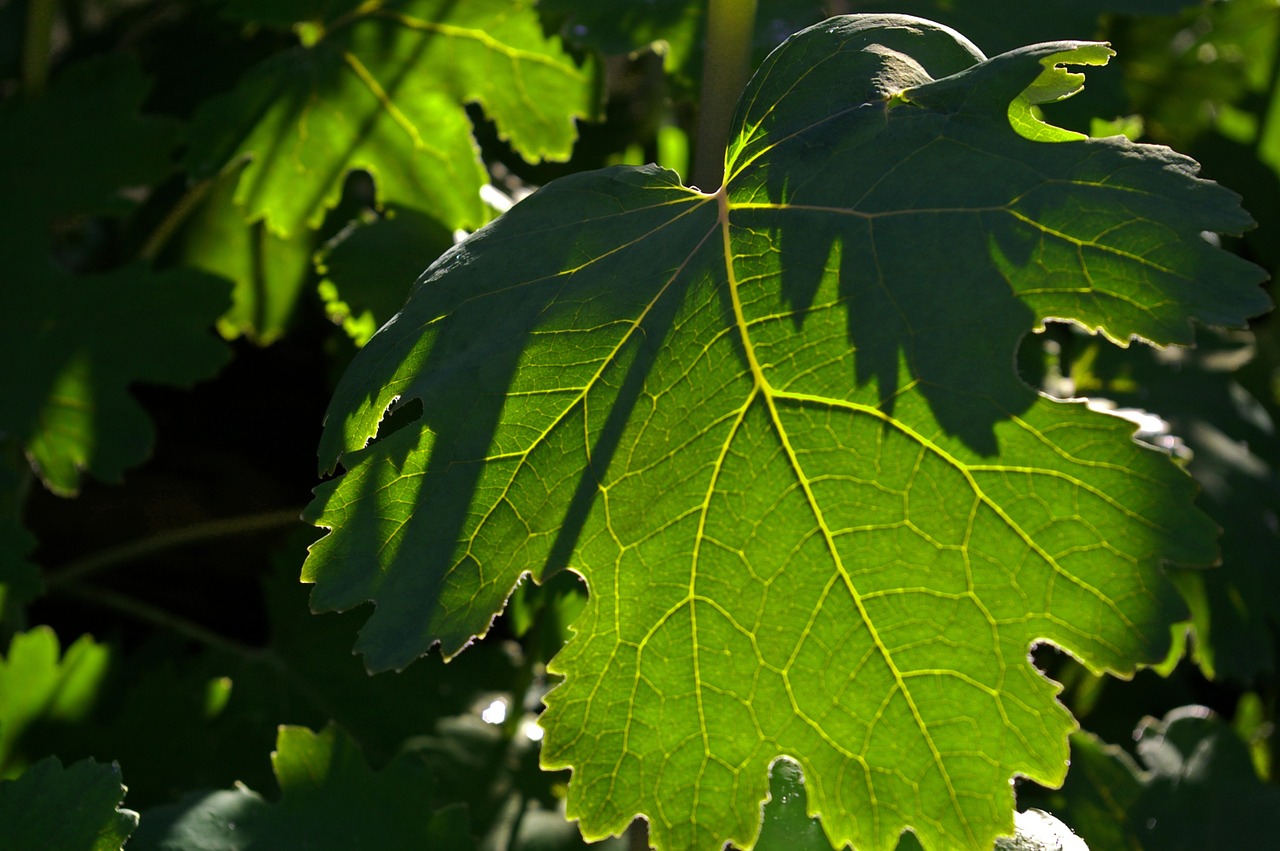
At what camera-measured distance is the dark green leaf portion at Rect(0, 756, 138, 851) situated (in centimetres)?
89

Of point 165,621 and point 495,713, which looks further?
point 165,621

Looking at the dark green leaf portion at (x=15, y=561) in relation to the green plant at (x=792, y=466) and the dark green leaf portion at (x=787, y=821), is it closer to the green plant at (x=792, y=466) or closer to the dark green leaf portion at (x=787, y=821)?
the green plant at (x=792, y=466)

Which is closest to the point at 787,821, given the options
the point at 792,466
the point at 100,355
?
the point at 792,466

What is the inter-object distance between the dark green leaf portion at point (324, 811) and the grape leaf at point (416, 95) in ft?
2.17

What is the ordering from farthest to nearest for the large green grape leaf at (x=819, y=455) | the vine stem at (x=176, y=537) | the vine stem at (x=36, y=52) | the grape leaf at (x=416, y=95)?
the vine stem at (x=176, y=537)
the vine stem at (x=36, y=52)
the grape leaf at (x=416, y=95)
the large green grape leaf at (x=819, y=455)

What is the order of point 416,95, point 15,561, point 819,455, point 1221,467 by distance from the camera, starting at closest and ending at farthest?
point 819,455 < point 15,561 < point 416,95 < point 1221,467

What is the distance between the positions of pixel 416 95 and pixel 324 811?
0.87 m

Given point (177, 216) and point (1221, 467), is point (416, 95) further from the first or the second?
point (1221, 467)

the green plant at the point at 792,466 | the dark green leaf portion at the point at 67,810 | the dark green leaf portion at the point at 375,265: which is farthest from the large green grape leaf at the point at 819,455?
the dark green leaf portion at the point at 375,265

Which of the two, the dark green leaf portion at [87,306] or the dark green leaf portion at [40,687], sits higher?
the dark green leaf portion at [87,306]

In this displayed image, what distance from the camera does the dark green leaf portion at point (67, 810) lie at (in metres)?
0.89

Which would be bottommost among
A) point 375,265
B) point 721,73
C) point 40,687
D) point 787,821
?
point 40,687

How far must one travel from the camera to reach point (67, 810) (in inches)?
35.5

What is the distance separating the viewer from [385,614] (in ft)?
2.68
